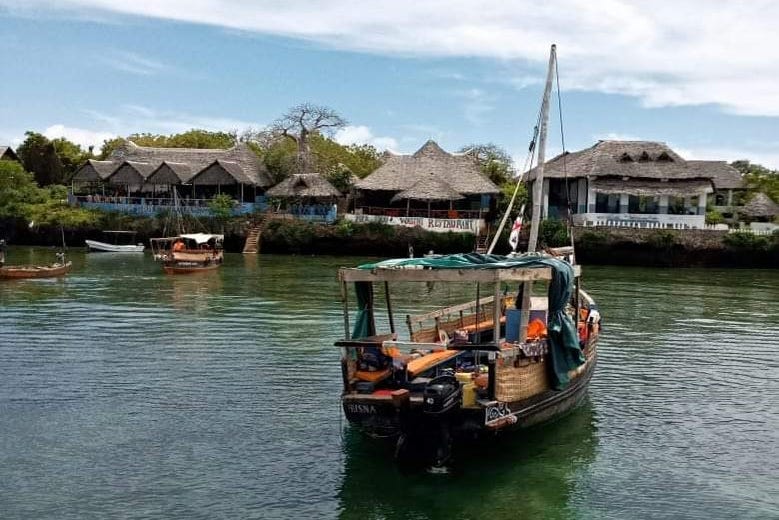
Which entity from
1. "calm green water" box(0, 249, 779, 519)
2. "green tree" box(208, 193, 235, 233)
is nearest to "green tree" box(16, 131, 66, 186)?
"green tree" box(208, 193, 235, 233)

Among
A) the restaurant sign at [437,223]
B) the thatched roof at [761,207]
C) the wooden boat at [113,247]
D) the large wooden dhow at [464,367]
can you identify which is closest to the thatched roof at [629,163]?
the restaurant sign at [437,223]

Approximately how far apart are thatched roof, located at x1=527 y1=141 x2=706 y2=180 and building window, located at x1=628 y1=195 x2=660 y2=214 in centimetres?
179

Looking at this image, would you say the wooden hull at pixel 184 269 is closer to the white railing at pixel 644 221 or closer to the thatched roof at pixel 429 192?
the thatched roof at pixel 429 192

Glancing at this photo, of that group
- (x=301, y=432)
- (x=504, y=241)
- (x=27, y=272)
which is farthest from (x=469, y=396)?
(x=504, y=241)

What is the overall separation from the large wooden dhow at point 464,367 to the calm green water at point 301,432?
2.34ft

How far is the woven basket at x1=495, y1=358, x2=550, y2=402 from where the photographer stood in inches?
467

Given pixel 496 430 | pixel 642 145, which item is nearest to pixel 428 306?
pixel 496 430

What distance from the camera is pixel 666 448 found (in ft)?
43.5

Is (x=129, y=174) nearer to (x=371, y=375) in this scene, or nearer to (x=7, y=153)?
(x=7, y=153)

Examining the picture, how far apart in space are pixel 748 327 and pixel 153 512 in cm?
1974

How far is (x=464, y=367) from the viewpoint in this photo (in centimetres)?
1300

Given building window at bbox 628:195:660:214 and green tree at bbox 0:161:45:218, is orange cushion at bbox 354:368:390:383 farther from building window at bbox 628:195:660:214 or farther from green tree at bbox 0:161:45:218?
green tree at bbox 0:161:45:218

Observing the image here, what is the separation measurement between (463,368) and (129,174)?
156 feet

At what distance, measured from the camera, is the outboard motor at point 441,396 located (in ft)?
36.2
